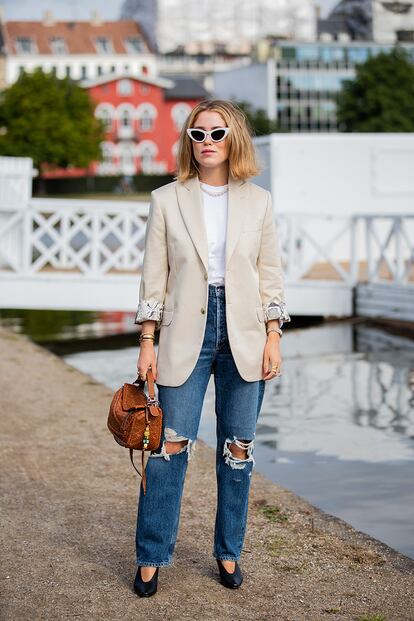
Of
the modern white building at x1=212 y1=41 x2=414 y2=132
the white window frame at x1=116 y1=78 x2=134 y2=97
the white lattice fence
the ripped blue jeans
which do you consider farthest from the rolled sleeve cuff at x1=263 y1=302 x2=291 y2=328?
the modern white building at x1=212 y1=41 x2=414 y2=132

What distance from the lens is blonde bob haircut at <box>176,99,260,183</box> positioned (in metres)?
4.54

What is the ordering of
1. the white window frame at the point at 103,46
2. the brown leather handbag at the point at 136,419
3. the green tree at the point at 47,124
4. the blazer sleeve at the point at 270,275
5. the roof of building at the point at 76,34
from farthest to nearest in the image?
the white window frame at the point at 103,46 → the roof of building at the point at 76,34 → the green tree at the point at 47,124 → the blazer sleeve at the point at 270,275 → the brown leather handbag at the point at 136,419

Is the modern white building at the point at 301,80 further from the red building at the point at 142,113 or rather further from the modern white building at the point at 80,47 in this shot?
the modern white building at the point at 80,47

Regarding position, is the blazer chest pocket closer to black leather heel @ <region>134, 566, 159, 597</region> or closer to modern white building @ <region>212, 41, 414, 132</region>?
black leather heel @ <region>134, 566, 159, 597</region>

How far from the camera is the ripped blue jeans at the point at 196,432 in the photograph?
4527 millimetres

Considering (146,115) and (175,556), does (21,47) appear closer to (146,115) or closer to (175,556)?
(146,115)

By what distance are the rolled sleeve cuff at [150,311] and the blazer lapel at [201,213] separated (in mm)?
225

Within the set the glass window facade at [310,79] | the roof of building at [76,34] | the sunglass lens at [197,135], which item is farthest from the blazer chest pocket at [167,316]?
the roof of building at [76,34]

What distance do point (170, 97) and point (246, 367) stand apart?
109 m

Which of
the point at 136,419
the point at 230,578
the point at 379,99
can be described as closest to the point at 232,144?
the point at 136,419

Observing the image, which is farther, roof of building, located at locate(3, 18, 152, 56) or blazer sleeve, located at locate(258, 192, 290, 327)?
roof of building, located at locate(3, 18, 152, 56)

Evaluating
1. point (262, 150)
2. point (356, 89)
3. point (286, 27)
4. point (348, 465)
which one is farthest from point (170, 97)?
point (348, 465)

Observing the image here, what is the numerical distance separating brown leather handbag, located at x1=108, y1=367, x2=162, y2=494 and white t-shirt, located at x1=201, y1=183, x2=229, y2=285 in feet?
1.47

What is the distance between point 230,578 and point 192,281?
1.13 metres
